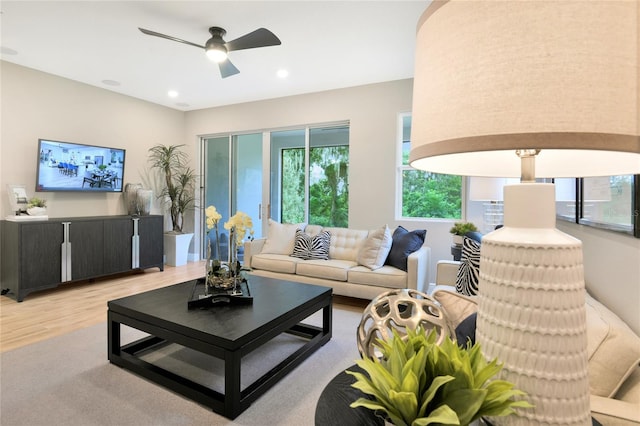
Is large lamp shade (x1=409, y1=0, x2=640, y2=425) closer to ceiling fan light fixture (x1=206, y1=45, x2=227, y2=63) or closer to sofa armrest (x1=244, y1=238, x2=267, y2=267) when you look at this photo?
ceiling fan light fixture (x1=206, y1=45, x2=227, y2=63)

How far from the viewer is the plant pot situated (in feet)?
18.0

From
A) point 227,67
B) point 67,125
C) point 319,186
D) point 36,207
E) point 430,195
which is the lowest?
point 36,207

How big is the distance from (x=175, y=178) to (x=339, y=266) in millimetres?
3918

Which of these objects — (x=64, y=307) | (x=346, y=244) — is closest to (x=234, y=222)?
(x=346, y=244)

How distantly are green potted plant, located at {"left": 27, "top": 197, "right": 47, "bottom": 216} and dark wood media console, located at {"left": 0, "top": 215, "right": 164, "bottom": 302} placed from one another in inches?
8.1

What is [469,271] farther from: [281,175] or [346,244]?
[281,175]

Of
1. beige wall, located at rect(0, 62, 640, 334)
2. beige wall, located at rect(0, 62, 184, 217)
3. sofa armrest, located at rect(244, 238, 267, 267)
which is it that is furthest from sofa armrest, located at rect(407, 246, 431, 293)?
beige wall, located at rect(0, 62, 184, 217)

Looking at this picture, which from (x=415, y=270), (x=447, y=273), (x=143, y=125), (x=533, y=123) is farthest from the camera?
(x=143, y=125)

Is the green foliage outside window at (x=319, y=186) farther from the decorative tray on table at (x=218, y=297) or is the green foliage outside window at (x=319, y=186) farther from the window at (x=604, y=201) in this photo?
the window at (x=604, y=201)

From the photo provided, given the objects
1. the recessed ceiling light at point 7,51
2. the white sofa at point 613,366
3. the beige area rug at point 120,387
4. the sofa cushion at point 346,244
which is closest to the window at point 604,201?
the white sofa at point 613,366

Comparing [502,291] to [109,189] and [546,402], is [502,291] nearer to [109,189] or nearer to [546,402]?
[546,402]

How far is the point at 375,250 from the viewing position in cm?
350

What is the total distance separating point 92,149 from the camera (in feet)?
15.2

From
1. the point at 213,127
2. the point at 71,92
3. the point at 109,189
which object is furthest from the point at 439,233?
the point at 71,92
